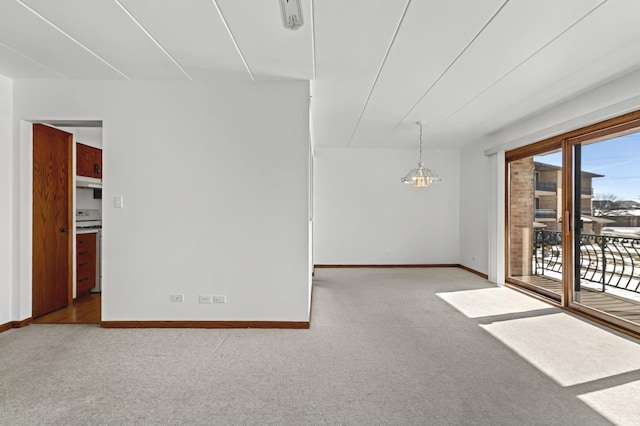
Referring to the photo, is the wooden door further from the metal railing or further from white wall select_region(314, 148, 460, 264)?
the metal railing

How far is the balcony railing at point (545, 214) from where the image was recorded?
454 centimetres

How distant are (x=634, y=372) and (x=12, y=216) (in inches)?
220

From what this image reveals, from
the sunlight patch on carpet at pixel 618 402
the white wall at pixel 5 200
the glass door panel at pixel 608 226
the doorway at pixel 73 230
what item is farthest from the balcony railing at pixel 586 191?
the white wall at pixel 5 200

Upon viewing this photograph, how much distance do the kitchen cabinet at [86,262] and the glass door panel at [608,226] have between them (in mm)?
6217

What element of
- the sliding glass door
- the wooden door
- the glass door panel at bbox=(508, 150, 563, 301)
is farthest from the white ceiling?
the glass door panel at bbox=(508, 150, 563, 301)

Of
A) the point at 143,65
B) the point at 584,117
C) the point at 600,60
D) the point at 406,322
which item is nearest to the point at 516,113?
the point at 584,117

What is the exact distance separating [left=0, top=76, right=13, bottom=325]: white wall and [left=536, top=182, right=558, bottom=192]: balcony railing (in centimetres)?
623

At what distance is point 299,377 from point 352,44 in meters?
2.53

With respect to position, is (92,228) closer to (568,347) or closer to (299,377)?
(299,377)

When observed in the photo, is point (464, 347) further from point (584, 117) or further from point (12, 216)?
point (12, 216)

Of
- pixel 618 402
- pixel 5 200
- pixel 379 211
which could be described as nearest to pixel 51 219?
pixel 5 200

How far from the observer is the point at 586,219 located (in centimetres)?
395

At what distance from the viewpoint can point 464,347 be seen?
117 inches

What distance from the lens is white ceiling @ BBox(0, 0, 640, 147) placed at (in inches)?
88.8
